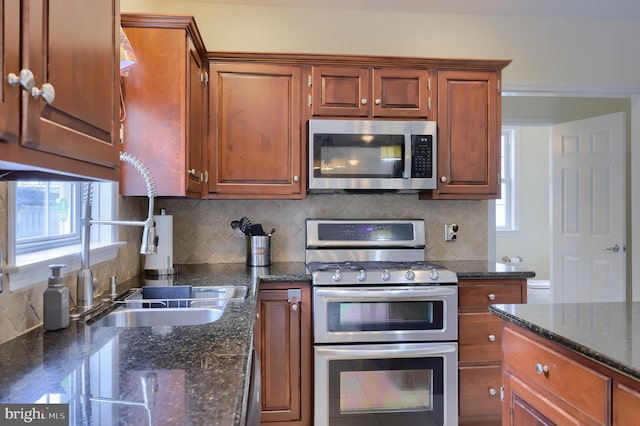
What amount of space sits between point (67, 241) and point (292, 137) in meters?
1.34

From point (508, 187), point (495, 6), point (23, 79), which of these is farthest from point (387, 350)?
point (508, 187)

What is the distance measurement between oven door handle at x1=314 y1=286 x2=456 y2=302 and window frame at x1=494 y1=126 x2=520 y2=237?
4427 mm

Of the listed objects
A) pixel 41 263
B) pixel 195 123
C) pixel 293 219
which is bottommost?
pixel 41 263

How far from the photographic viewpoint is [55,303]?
1271 mm

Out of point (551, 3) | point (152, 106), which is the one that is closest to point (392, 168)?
point (152, 106)

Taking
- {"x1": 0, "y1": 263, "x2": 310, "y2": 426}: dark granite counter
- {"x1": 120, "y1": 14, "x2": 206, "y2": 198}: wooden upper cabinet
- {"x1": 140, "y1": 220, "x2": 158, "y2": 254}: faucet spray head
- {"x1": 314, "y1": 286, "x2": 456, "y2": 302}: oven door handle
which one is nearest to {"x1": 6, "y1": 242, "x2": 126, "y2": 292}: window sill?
{"x1": 0, "y1": 263, "x2": 310, "y2": 426}: dark granite counter

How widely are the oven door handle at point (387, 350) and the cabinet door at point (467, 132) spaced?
925mm

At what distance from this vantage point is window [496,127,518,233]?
20.8 feet

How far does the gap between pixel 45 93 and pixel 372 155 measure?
2.10 metres

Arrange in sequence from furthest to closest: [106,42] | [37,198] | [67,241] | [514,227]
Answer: [514,227] < [67,241] < [37,198] < [106,42]

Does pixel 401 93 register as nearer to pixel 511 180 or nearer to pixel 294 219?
pixel 294 219

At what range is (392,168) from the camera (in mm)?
2621

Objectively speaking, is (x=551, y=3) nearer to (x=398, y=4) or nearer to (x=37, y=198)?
(x=398, y=4)

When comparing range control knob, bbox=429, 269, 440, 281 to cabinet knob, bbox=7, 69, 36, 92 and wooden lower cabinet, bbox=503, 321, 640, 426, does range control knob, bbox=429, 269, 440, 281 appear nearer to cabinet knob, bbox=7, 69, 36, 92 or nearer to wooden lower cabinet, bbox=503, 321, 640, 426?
wooden lower cabinet, bbox=503, 321, 640, 426
